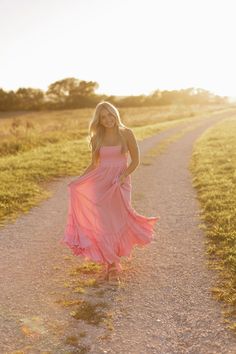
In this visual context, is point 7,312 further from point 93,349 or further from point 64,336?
point 93,349

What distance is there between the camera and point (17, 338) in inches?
193

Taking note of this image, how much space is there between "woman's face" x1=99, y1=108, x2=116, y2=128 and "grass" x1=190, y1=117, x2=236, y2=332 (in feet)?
8.81

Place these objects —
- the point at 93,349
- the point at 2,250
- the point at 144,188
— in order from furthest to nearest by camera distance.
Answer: the point at 144,188 → the point at 2,250 → the point at 93,349

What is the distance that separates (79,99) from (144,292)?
69879 mm

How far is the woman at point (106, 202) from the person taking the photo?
6434mm

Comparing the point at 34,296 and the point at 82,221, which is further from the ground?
the point at 82,221

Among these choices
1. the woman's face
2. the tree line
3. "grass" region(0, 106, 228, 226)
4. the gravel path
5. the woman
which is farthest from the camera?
the tree line

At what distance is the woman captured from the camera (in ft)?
21.1

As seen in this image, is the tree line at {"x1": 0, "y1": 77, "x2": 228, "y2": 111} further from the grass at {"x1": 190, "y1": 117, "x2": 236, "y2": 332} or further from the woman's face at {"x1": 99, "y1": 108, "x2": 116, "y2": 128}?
the woman's face at {"x1": 99, "y1": 108, "x2": 116, "y2": 128}

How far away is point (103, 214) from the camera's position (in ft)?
21.2

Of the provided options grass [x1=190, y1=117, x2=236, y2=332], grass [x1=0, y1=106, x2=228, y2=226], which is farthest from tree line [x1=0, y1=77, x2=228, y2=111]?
grass [x1=190, y1=117, x2=236, y2=332]

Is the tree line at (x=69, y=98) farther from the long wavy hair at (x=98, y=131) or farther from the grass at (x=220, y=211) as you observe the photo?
the long wavy hair at (x=98, y=131)

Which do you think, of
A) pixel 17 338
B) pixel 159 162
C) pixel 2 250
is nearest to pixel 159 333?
pixel 17 338

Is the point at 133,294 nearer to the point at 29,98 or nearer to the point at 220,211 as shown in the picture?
the point at 220,211
